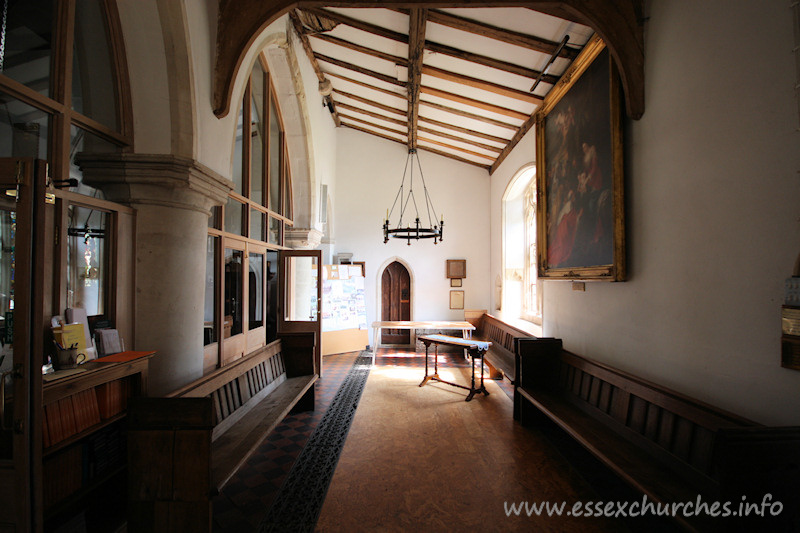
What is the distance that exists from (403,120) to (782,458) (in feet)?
23.6

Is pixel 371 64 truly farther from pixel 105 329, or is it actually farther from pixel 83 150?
pixel 105 329

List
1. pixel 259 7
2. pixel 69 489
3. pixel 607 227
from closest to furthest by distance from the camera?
pixel 69 489 < pixel 259 7 < pixel 607 227

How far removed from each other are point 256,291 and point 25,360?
354 centimetres

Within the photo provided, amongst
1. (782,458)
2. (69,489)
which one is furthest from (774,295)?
(69,489)

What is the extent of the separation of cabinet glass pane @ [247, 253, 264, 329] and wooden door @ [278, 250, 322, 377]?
278 mm

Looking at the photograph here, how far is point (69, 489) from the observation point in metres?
1.75

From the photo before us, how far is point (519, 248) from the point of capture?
7465mm

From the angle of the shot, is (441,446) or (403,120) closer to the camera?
(441,446)

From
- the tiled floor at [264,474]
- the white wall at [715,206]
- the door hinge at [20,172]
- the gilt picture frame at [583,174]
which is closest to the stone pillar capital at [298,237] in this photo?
the tiled floor at [264,474]

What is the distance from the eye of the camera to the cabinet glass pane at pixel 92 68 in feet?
7.62

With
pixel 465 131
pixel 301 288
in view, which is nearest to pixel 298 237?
pixel 301 288

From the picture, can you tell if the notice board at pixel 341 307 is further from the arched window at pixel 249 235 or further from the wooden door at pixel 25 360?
the wooden door at pixel 25 360

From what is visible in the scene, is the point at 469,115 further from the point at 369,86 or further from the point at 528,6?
the point at 528,6

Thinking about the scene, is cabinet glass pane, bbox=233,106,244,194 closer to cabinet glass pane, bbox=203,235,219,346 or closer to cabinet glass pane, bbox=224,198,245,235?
cabinet glass pane, bbox=224,198,245,235
